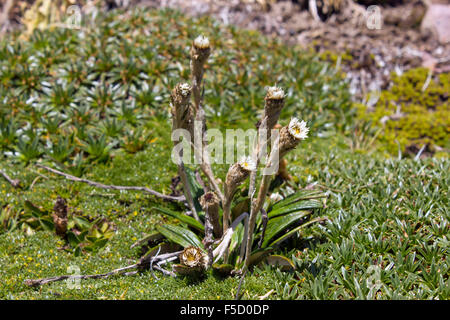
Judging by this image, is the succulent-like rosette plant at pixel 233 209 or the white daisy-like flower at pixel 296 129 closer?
the white daisy-like flower at pixel 296 129

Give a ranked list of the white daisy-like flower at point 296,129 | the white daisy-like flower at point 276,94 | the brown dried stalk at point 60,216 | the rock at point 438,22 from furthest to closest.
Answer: the rock at point 438,22
the brown dried stalk at point 60,216
the white daisy-like flower at point 276,94
the white daisy-like flower at point 296,129

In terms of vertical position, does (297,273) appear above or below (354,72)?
below

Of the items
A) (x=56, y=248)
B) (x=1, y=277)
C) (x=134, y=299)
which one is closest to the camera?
(x=134, y=299)

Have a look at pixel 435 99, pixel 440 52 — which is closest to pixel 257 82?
pixel 435 99

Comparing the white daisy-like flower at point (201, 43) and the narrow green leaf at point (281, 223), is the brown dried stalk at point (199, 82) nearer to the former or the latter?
the white daisy-like flower at point (201, 43)

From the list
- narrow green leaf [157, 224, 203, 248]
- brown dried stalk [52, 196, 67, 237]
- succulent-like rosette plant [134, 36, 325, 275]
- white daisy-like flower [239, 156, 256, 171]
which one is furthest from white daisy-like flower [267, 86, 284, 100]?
brown dried stalk [52, 196, 67, 237]

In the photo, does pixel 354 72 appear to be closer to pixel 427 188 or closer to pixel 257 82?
pixel 257 82

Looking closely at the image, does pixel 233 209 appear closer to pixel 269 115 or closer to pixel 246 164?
pixel 246 164

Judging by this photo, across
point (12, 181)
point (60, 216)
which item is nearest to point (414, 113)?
point (60, 216)

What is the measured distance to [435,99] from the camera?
7.07 m

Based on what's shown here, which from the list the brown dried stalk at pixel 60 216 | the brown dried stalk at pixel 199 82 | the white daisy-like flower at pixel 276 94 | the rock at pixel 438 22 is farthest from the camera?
the rock at pixel 438 22

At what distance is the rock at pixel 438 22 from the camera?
8.65m

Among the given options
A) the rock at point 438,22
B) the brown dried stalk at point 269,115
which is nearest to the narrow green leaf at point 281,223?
the brown dried stalk at point 269,115

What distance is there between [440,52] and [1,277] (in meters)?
8.69
